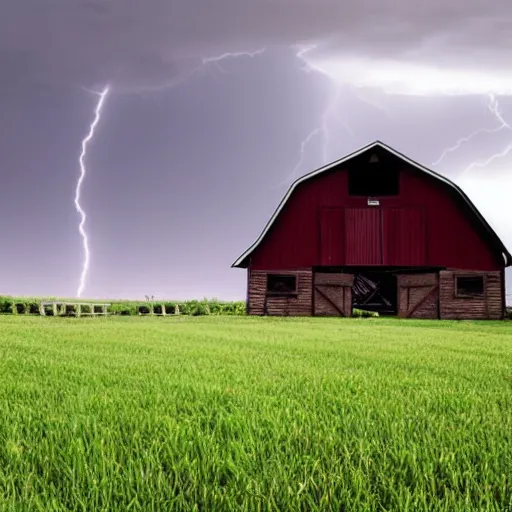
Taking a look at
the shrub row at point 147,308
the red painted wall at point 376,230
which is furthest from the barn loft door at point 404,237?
the shrub row at point 147,308

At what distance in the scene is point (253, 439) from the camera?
3107mm

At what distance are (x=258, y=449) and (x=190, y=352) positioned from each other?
17.3 feet

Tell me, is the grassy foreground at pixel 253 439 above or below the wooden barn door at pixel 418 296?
below

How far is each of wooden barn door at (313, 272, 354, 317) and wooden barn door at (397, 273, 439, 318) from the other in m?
2.81

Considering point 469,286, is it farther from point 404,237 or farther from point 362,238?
point 362,238

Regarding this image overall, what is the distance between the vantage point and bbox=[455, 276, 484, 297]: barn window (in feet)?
89.9

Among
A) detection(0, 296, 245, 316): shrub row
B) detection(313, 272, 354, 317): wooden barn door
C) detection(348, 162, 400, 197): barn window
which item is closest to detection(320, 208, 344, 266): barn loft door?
detection(313, 272, 354, 317): wooden barn door

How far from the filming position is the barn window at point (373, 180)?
28281 mm

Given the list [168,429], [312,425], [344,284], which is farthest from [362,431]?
[344,284]

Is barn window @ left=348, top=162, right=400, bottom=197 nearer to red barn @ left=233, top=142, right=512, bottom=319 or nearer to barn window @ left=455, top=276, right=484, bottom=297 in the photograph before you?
red barn @ left=233, top=142, right=512, bottom=319

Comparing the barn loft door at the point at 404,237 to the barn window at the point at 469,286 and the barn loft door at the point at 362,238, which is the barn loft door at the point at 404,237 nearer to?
the barn loft door at the point at 362,238

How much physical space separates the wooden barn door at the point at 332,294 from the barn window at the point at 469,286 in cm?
549

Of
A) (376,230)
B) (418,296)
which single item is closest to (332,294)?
(376,230)

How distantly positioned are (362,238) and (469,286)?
21.2 feet
